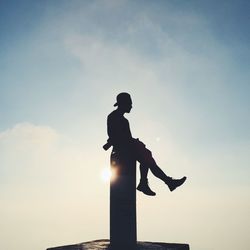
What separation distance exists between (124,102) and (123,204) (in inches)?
97.8

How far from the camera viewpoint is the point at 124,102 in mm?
8125

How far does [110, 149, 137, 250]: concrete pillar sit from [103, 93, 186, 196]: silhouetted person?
0.25 metres

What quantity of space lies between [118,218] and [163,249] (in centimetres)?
120

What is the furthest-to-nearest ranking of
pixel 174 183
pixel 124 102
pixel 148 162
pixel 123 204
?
pixel 124 102 < pixel 148 162 < pixel 174 183 < pixel 123 204

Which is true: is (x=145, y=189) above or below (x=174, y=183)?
below

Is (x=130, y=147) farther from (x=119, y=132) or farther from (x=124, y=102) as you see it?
(x=124, y=102)

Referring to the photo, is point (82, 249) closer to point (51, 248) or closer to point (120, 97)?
point (51, 248)

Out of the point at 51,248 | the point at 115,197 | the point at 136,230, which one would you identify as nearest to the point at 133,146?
the point at 115,197

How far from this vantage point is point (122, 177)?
24.8 feet

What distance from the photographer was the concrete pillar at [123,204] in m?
7.37

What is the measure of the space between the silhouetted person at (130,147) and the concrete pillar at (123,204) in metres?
0.25

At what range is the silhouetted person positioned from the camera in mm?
7801

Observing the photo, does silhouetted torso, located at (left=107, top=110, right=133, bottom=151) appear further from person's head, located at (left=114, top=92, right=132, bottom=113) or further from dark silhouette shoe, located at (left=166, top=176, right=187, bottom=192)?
dark silhouette shoe, located at (left=166, top=176, right=187, bottom=192)

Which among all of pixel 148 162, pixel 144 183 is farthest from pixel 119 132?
pixel 144 183
